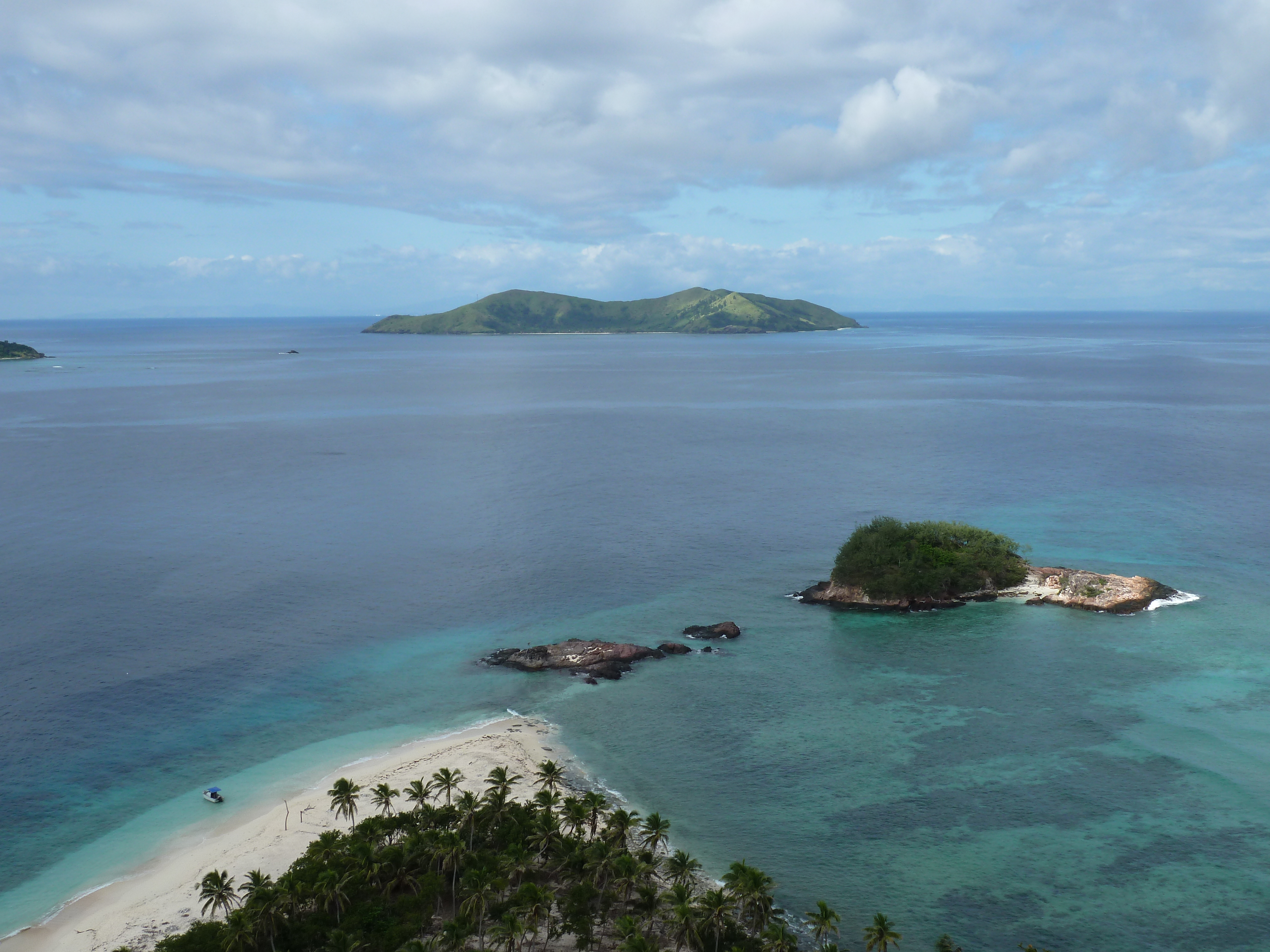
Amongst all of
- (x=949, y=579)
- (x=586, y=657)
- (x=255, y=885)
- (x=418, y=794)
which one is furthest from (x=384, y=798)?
(x=949, y=579)

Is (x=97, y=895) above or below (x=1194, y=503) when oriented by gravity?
below

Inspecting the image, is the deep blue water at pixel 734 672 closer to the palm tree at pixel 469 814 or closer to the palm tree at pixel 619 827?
the palm tree at pixel 619 827

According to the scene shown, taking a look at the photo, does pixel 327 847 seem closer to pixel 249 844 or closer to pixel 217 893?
pixel 217 893

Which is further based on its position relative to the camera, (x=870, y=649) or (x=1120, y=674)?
(x=870, y=649)

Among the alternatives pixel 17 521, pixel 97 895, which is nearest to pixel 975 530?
Result: pixel 97 895

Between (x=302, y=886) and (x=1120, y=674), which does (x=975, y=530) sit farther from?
(x=302, y=886)

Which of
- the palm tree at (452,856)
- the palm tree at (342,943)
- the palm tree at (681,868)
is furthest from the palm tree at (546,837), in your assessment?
the palm tree at (342,943)

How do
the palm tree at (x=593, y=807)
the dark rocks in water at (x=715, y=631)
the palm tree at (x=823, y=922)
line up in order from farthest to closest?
the dark rocks in water at (x=715, y=631) < the palm tree at (x=593, y=807) < the palm tree at (x=823, y=922)
